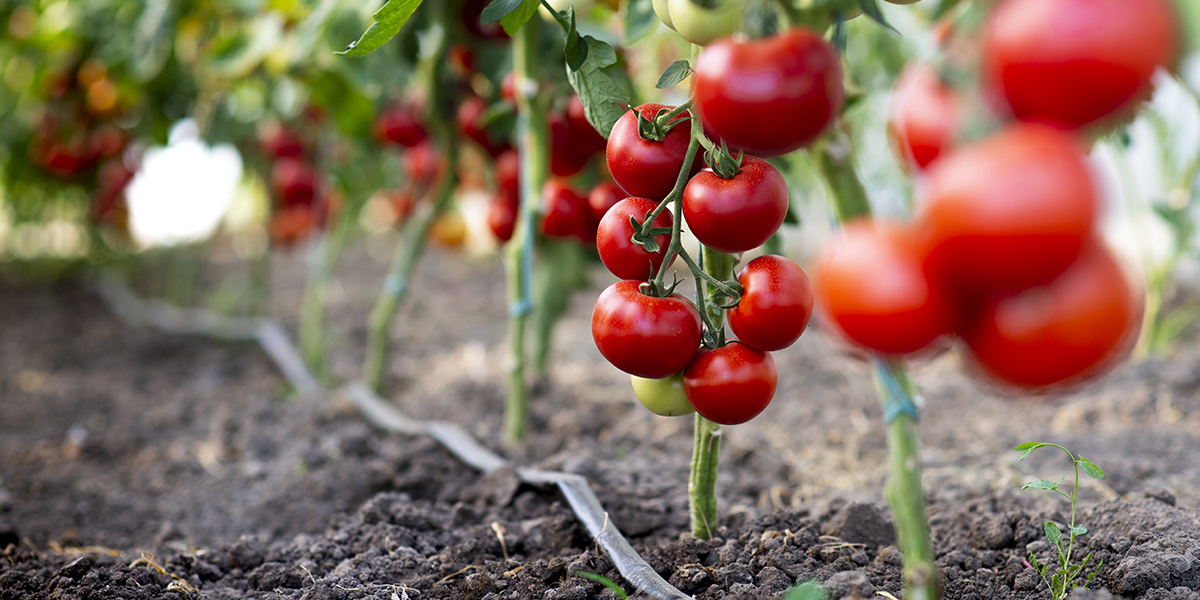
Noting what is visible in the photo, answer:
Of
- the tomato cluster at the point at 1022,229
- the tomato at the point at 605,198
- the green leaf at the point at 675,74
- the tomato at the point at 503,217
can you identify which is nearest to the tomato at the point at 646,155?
the green leaf at the point at 675,74

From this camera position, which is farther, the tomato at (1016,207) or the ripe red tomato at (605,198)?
the ripe red tomato at (605,198)

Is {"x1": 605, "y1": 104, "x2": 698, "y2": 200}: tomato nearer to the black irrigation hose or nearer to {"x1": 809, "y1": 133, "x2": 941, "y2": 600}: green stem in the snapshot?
{"x1": 809, "y1": 133, "x2": 941, "y2": 600}: green stem

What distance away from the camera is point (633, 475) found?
1.26m

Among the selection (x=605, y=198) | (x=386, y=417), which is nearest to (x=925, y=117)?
(x=605, y=198)

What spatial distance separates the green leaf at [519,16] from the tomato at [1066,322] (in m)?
0.54

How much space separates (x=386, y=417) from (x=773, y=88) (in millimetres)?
1298

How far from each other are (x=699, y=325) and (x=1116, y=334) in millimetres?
355

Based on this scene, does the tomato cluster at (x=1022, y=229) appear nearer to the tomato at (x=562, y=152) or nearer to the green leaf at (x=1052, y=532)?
the green leaf at (x=1052, y=532)

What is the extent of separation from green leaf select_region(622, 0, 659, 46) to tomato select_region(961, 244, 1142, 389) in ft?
2.16

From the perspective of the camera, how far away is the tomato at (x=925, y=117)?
1.50ft

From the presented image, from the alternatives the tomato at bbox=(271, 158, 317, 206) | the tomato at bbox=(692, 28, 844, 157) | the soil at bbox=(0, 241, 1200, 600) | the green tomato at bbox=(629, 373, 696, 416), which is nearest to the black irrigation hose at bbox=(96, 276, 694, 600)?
the soil at bbox=(0, 241, 1200, 600)

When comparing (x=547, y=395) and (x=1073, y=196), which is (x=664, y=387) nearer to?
(x=1073, y=196)

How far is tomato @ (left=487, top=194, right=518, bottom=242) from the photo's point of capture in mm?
1557

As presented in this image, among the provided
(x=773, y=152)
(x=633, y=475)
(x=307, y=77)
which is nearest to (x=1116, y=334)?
(x=773, y=152)
